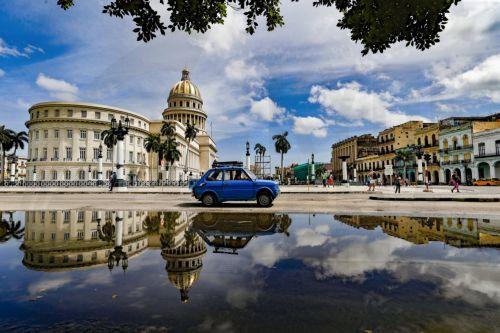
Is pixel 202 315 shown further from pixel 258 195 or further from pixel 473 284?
pixel 258 195

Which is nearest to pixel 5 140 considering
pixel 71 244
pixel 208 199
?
pixel 208 199

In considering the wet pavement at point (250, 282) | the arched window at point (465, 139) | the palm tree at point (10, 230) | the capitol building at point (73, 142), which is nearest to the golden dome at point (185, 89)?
the capitol building at point (73, 142)

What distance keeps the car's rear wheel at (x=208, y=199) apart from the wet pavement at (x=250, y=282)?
6.18m

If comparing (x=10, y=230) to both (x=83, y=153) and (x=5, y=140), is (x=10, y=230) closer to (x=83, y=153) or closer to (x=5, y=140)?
(x=83, y=153)

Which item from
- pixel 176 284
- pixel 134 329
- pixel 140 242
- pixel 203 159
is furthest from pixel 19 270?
pixel 203 159

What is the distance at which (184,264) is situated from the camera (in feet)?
11.8

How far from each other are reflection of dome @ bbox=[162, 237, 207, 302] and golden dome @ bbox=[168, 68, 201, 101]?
337ft

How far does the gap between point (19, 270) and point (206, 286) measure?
2.49m

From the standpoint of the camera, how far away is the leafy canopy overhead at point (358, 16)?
165 inches

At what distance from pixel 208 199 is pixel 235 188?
128cm

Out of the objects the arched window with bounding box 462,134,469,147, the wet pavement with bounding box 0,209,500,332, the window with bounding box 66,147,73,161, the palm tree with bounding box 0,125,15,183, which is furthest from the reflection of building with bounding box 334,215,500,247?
the palm tree with bounding box 0,125,15,183

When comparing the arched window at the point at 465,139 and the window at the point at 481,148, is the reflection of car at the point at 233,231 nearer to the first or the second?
the window at the point at 481,148

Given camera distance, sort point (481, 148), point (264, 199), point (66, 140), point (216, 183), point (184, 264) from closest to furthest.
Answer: point (184, 264) < point (264, 199) < point (216, 183) < point (481, 148) < point (66, 140)

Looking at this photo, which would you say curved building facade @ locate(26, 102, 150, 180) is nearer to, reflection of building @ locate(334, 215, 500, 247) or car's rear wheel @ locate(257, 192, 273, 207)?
car's rear wheel @ locate(257, 192, 273, 207)
